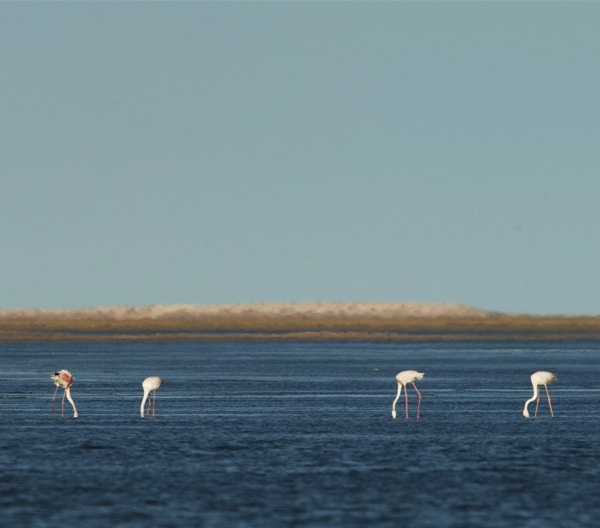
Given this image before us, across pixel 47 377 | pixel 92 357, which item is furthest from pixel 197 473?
pixel 92 357

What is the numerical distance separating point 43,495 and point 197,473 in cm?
438

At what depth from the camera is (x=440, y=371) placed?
7738cm

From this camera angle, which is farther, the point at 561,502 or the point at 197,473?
the point at 197,473

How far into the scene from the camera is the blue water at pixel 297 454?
2705 centimetres

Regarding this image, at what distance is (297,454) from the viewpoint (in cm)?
3566

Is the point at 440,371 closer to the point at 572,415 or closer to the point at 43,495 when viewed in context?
the point at 572,415

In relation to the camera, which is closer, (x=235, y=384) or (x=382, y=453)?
(x=382, y=453)

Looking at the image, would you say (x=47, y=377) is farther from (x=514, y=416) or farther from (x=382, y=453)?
(x=382, y=453)

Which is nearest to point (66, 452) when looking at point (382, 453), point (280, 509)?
point (382, 453)

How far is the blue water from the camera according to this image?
2705cm

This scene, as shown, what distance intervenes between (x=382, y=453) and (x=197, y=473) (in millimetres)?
5893

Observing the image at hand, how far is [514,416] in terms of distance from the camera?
154ft

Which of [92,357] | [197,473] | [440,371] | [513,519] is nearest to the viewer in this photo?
[513,519]

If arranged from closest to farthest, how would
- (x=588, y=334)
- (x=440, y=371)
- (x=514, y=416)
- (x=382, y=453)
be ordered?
1. (x=382, y=453)
2. (x=514, y=416)
3. (x=440, y=371)
4. (x=588, y=334)
